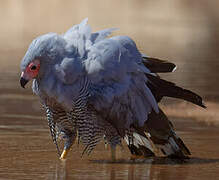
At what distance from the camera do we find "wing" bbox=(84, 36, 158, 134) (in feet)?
25.4

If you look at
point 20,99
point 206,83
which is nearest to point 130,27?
point 206,83

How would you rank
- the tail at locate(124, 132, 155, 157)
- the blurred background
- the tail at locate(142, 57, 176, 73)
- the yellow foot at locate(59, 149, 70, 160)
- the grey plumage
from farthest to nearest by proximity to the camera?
the blurred background < the tail at locate(124, 132, 155, 157) < the tail at locate(142, 57, 176, 73) < the yellow foot at locate(59, 149, 70, 160) < the grey plumage

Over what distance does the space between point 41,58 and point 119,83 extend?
33.0 inches

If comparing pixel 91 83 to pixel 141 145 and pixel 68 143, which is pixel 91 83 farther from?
pixel 141 145

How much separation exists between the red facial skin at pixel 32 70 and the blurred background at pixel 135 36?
Result: 1296mm

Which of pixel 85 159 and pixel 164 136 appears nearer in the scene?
pixel 85 159

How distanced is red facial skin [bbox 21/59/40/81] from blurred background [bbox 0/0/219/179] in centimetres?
130

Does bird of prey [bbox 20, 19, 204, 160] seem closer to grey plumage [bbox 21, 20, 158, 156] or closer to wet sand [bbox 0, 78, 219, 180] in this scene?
grey plumage [bbox 21, 20, 158, 156]

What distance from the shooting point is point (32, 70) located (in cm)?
763

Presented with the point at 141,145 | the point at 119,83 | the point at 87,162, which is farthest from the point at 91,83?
the point at 141,145

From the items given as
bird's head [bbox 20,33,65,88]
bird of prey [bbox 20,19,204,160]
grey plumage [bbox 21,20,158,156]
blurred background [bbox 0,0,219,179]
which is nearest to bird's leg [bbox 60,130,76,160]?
bird of prey [bbox 20,19,204,160]

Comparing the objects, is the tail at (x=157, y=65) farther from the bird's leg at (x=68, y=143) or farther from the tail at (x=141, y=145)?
Result: the bird's leg at (x=68, y=143)

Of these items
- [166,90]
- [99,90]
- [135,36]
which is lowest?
[135,36]

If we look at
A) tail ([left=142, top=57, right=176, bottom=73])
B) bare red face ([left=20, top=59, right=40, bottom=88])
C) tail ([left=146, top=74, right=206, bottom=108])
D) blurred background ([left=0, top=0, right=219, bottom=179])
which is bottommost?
blurred background ([left=0, top=0, right=219, bottom=179])
